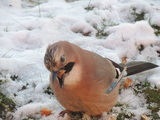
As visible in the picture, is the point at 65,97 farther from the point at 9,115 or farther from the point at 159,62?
the point at 159,62

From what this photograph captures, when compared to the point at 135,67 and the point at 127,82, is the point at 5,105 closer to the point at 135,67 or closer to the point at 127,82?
the point at 127,82

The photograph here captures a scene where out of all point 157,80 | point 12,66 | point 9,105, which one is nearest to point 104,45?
point 157,80

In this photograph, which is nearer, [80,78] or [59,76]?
[59,76]

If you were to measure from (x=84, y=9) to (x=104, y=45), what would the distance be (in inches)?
38.6

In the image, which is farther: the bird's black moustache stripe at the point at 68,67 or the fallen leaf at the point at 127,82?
the fallen leaf at the point at 127,82

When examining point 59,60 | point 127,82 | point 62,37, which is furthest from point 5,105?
point 62,37

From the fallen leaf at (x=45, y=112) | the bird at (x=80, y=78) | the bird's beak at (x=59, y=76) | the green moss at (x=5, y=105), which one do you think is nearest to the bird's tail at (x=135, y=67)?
the bird at (x=80, y=78)

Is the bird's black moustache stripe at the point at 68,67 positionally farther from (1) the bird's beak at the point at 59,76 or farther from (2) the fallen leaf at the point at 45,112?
(2) the fallen leaf at the point at 45,112

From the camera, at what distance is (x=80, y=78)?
2.19 meters

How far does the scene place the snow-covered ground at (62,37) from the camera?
2879 millimetres

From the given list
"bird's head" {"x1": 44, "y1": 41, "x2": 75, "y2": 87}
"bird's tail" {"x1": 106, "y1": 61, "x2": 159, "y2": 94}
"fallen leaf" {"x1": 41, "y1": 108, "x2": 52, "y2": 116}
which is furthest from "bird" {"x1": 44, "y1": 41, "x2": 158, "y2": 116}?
"fallen leaf" {"x1": 41, "y1": 108, "x2": 52, "y2": 116}

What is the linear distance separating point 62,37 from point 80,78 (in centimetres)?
170

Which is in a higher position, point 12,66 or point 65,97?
point 65,97

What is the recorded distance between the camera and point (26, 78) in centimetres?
308
